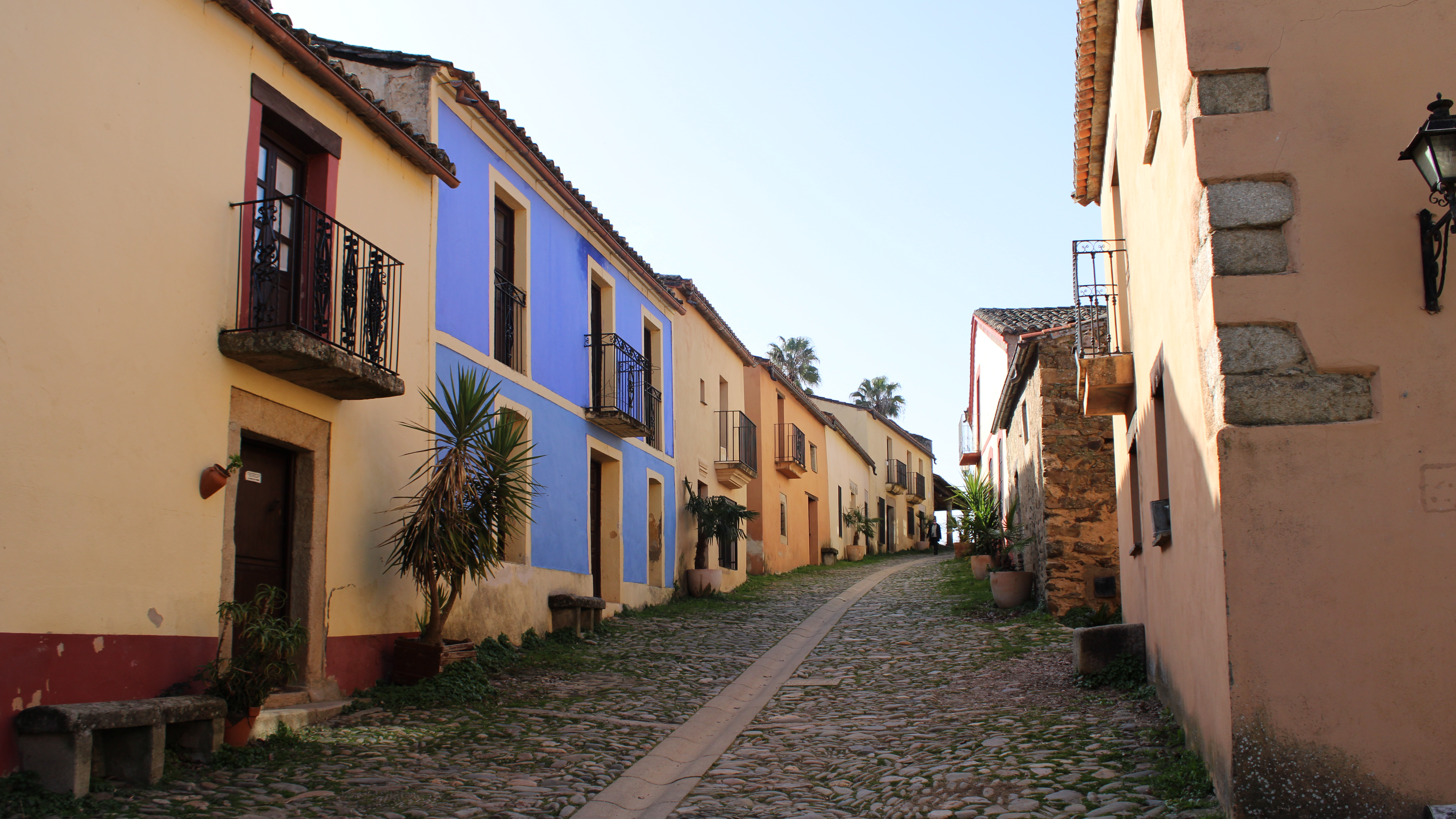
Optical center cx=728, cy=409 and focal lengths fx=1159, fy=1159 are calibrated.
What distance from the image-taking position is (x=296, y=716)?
7.70m

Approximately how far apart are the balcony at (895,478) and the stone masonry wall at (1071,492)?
3016 centimetres

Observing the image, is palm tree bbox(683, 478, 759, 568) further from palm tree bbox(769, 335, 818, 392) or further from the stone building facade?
palm tree bbox(769, 335, 818, 392)

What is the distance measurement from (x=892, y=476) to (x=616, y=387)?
30.6 meters

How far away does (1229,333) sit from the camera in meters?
5.14

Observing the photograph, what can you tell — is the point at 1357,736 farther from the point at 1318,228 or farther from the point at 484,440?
the point at 484,440

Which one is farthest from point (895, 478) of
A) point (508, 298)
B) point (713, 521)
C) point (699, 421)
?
point (508, 298)

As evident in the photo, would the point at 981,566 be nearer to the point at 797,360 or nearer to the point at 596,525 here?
the point at 596,525

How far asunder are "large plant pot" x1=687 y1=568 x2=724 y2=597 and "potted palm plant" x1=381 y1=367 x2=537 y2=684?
8.52 metres

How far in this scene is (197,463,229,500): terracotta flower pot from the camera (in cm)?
731

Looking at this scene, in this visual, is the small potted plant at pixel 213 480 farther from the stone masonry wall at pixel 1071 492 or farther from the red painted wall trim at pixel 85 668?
the stone masonry wall at pixel 1071 492

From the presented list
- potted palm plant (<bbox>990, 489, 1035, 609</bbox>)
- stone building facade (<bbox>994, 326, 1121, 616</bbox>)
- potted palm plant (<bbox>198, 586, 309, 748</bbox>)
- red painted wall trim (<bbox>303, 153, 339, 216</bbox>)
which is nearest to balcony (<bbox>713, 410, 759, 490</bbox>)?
potted palm plant (<bbox>990, 489, 1035, 609</bbox>)

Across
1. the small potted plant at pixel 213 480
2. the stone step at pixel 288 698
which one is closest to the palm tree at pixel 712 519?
the stone step at pixel 288 698

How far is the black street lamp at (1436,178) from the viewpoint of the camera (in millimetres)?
4438

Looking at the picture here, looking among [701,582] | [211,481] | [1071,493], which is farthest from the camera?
[701,582]
